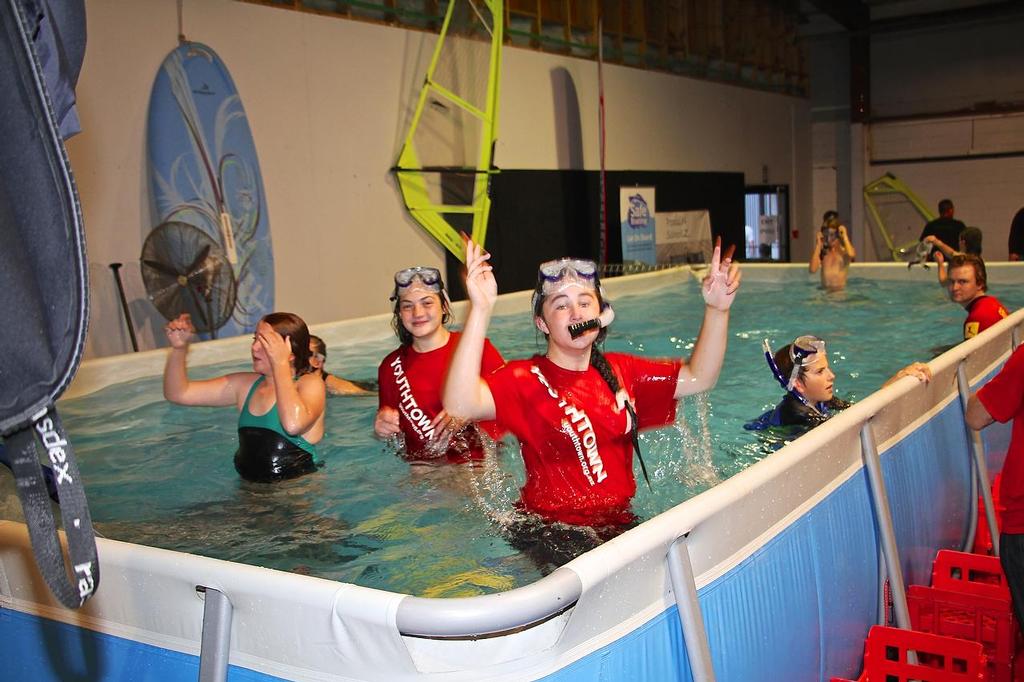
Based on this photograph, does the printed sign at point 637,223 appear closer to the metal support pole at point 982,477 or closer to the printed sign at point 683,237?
the printed sign at point 683,237

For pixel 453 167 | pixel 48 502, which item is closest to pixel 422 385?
pixel 48 502

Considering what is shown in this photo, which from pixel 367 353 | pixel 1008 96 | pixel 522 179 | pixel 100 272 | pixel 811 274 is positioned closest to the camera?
pixel 367 353

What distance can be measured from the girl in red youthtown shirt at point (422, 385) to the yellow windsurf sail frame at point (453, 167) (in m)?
5.67

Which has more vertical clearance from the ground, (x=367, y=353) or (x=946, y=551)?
(x=367, y=353)

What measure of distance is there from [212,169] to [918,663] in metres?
6.48

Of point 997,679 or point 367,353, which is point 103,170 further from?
point 997,679

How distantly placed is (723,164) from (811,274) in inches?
237

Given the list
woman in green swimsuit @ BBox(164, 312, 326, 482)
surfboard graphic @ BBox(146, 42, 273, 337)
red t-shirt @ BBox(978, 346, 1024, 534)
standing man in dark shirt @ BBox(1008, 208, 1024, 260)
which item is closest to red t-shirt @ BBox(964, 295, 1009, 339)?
red t-shirt @ BBox(978, 346, 1024, 534)

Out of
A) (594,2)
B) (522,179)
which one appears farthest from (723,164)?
(522,179)

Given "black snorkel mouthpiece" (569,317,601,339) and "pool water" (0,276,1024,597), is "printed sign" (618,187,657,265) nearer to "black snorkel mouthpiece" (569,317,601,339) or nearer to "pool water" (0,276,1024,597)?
"pool water" (0,276,1024,597)

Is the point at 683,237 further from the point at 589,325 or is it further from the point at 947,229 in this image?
the point at 589,325

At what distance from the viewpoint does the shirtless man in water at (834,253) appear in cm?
862

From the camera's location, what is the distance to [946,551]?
127 inches

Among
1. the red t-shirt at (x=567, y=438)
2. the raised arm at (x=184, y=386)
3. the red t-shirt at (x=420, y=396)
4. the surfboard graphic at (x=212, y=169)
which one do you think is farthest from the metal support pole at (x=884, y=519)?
the surfboard graphic at (x=212, y=169)
